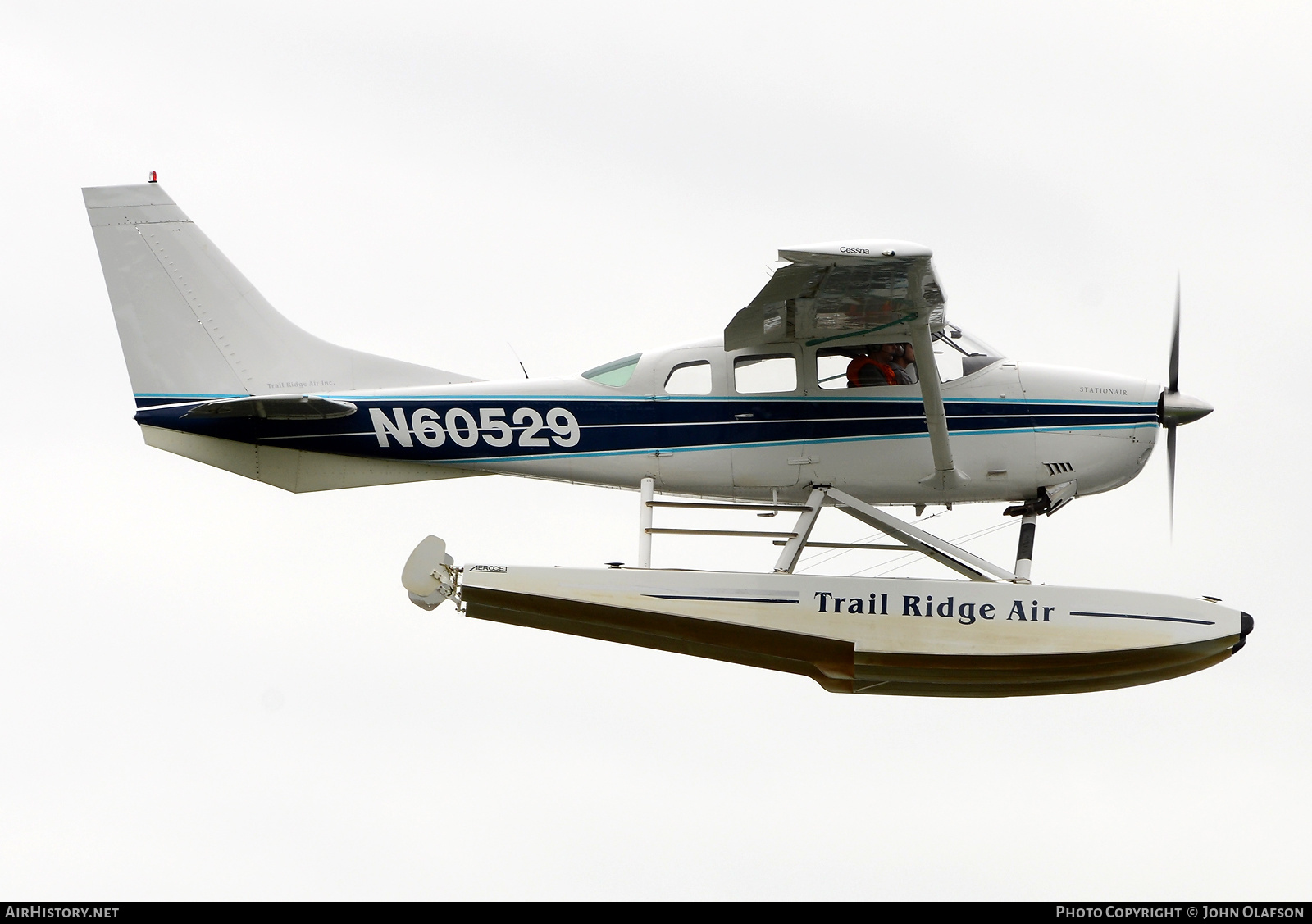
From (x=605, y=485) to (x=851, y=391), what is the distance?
236 cm

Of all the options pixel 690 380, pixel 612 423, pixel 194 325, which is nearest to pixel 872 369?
pixel 690 380

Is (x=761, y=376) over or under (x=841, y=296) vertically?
under

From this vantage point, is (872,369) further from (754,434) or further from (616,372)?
(616,372)

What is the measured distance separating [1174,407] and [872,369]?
2.72 m

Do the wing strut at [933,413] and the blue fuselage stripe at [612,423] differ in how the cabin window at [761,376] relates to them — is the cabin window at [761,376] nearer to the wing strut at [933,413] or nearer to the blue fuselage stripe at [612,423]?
the blue fuselage stripe at [612,423]

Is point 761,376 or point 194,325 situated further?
point 194,325

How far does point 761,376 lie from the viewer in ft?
42.8

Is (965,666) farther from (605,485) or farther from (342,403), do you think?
(342,403)

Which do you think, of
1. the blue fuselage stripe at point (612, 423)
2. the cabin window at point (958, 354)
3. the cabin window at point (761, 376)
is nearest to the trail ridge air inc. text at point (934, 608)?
the blue fuselage stripe at point (612, 423)

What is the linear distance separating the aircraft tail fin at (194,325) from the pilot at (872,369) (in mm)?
3474

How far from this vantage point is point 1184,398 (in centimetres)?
1316

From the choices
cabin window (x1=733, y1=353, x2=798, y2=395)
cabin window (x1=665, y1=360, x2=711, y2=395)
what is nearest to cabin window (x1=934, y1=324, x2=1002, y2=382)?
cabin window (x1=733, y1=353, x2=798, y2=395)

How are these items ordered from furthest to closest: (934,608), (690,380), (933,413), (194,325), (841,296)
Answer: (194,325)
(690,380)
(933,413)
(934,608)
(841,296)

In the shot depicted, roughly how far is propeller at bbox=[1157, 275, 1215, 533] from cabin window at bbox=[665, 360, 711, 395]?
13.3 feet
